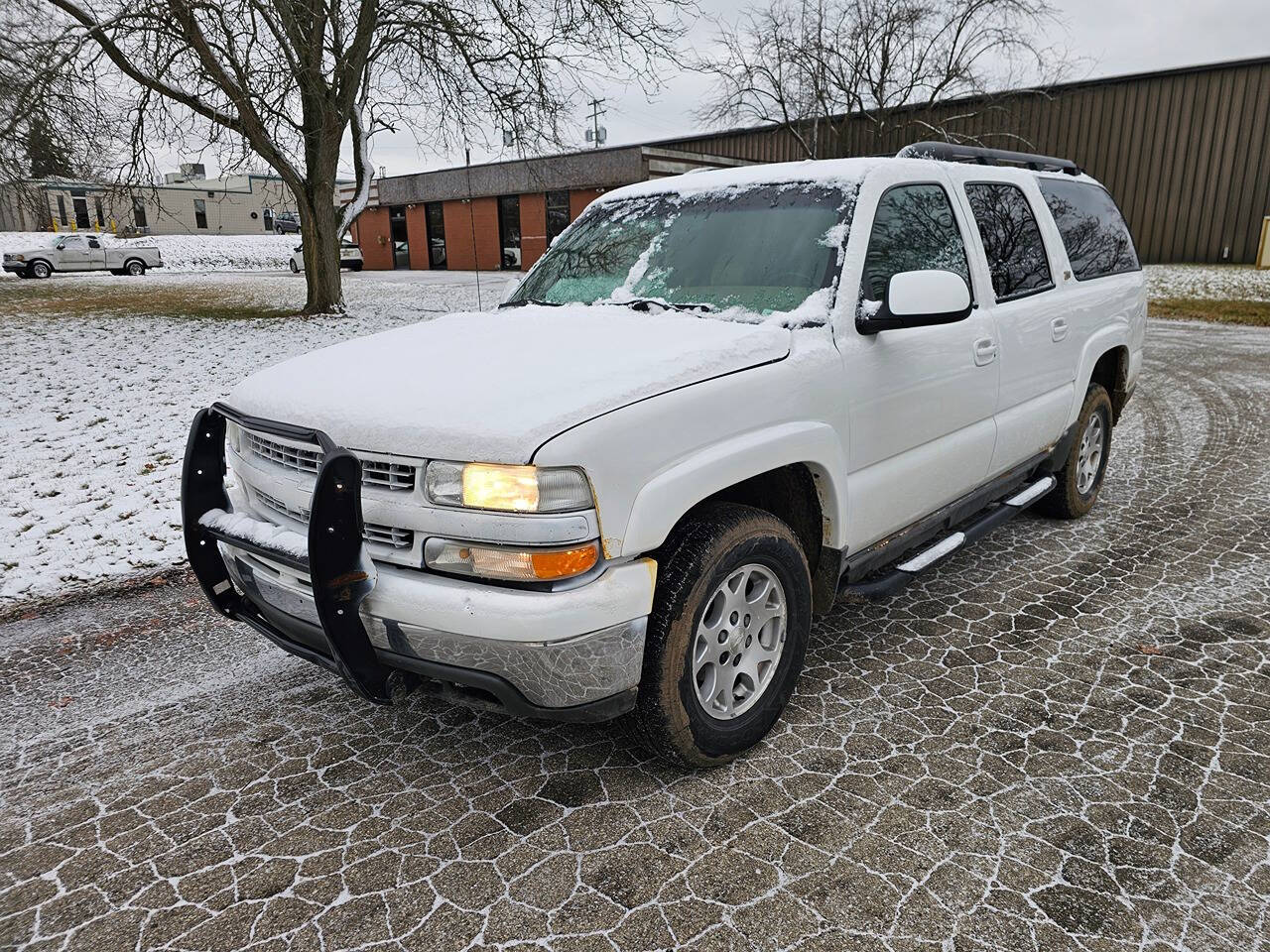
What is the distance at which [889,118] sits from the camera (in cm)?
3092

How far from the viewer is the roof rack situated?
427 centimetres

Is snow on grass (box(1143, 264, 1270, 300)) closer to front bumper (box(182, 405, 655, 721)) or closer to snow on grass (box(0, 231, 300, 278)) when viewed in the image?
front bumper (box(182, 405, 655, 721))

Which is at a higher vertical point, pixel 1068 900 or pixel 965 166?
pixel 965 166

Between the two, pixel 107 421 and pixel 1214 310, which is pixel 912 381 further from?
pixel 1214 310

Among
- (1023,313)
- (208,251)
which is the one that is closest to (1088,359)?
(1023,313)

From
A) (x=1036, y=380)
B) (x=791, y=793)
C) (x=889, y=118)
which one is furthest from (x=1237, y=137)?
(x=791, y=793)

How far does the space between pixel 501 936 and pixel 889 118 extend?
33.2 meters

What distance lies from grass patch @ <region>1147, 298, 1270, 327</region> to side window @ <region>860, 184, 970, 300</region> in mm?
15157

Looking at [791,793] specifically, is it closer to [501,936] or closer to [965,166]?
[501,936]

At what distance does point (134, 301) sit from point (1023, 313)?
22.2 metres

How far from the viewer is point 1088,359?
198 inches

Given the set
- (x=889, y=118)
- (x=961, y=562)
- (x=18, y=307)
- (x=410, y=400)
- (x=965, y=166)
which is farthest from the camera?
(x=889, y=118)

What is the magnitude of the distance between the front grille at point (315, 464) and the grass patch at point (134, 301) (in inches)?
589

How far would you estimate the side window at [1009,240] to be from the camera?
13.6 feet
